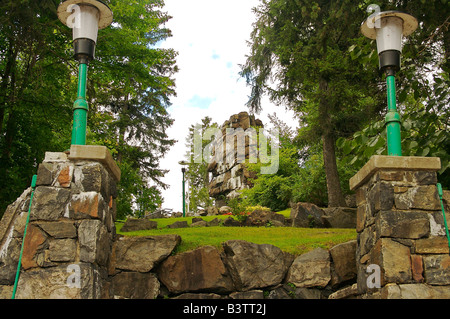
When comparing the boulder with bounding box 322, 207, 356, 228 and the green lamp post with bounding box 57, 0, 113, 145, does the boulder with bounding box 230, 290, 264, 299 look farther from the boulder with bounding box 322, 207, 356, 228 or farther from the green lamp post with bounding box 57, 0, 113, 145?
the boulder with bounding box 322, 207, 356, 228

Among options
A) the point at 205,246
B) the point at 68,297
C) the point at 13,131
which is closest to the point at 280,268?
the point at 205,246

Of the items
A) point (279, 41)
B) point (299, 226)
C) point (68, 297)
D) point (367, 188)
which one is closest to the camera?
point (68, 297)

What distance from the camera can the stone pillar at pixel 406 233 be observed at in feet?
13.6

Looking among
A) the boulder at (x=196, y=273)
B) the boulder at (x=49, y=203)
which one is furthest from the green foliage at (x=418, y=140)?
the boulder at (x=49, y=203)

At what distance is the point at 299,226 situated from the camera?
9.56m

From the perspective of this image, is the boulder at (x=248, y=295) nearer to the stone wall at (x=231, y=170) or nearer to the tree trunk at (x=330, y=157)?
A: the tree trunk at (x=330, y=157)

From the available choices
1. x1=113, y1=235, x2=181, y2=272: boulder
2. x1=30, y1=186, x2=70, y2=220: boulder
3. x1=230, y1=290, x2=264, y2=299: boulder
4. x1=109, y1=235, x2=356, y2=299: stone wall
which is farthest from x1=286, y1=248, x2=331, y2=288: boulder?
x1=30, y1=186, x2=70, y2=220: boulder

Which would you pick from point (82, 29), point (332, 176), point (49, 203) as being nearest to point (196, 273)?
point (49, 203)

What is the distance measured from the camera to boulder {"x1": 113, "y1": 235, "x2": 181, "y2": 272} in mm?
5113

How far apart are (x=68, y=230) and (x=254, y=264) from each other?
236cm

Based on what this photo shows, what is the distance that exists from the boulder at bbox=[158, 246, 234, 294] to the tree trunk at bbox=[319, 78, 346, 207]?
25.9ft

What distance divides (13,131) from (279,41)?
786cm
